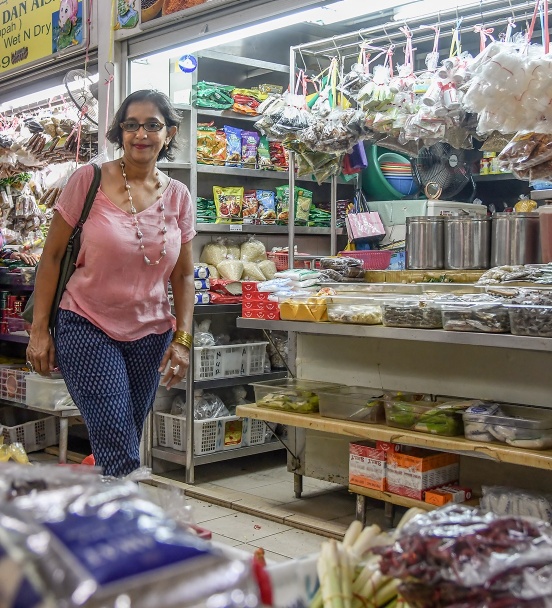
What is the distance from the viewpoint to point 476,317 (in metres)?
3.55

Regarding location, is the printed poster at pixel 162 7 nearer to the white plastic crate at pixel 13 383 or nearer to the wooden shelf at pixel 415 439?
the wooden shelf at pixel 415 439

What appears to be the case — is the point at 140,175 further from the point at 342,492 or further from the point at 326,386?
the point at 342,492

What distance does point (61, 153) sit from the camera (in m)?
5.75

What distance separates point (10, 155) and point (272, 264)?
1987 mm

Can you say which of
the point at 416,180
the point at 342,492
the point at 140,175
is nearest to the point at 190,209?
the point at 140,175

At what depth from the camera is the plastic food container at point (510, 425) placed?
3480 millimetres

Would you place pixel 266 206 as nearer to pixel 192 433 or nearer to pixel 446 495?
pixel 192 433

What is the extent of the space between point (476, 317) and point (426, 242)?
1.09 metres

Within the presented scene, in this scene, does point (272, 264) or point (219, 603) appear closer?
point (219, 603)

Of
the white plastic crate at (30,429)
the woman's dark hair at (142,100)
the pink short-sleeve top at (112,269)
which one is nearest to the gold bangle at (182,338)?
the pink short-sleeve top at (112,269)

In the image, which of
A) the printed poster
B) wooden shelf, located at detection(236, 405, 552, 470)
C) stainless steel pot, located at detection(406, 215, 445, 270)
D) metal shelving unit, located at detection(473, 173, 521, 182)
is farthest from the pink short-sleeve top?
metal shelving unit, located at detection(473, 173, 521, 182)

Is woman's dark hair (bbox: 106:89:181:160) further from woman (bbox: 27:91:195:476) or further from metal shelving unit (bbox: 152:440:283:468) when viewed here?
metal shelving unit (bbox: 152:440:283:468)

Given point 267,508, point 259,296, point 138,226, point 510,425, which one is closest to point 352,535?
point 138,226

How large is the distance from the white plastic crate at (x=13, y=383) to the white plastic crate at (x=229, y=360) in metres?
1.27
